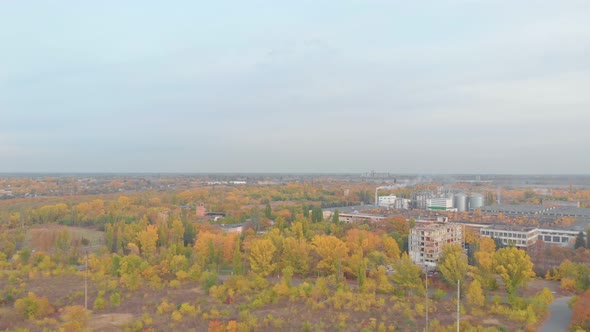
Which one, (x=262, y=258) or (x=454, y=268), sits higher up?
(x=454, y=268)

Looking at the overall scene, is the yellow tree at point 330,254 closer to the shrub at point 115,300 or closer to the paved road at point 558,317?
the paved road at point 558,317

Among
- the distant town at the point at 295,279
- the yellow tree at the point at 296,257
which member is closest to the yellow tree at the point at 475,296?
the distant town at the point at 295,279

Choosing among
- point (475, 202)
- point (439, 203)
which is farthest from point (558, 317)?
point (475, 202)

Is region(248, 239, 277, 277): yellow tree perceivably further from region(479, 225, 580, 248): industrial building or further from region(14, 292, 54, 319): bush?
region(479, 225, 580, 248): industrial building

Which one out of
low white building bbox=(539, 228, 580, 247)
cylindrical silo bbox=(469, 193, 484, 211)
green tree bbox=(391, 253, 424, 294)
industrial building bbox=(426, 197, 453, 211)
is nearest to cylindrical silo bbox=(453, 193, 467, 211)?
cylindrical silo bbox=(469, 193, 484, 211)

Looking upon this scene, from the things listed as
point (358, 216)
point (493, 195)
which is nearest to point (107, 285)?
point (358, 216)

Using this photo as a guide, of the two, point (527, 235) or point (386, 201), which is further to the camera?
point (386, 201)

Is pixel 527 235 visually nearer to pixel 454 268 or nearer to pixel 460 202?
pixel 454 268
